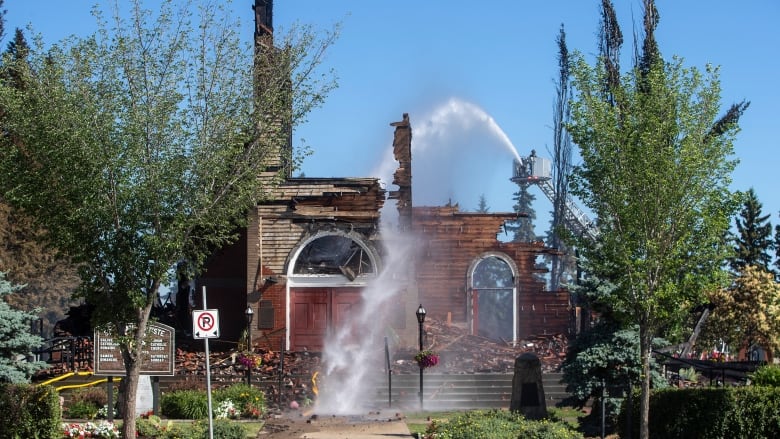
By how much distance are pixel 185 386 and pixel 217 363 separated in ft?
15.5

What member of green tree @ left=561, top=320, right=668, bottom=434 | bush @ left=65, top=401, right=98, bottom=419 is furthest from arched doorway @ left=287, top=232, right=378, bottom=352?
green tree @ left=561, top=320, right=668, bottom=434

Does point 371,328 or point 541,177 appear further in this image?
point 541,177

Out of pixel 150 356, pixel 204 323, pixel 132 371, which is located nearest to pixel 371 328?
pixel 150 356

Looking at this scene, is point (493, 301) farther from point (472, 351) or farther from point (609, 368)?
point (609, 368)

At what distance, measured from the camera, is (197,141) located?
18844 millimetres

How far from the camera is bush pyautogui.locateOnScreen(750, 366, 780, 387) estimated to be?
18.5 metres

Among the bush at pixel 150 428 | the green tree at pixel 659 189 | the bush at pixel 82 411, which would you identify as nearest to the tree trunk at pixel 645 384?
the green tree at pixel 659 189

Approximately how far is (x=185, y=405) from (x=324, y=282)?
39.4 feet

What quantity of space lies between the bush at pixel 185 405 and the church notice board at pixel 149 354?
267cm

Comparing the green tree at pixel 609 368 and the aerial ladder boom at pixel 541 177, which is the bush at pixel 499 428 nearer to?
the green tree at pixel 609 368

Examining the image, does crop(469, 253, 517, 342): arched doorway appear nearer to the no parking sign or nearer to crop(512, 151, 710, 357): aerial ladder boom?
crop(512, 151, 710, 357): aerial ladder boom

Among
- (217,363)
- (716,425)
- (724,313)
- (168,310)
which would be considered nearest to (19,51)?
(716,425)

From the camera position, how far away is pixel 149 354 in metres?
22.4

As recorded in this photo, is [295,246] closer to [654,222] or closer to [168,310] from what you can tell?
[168,310]
